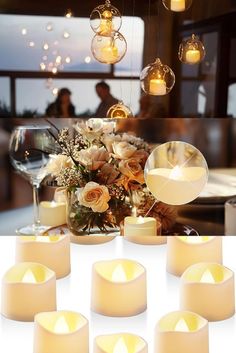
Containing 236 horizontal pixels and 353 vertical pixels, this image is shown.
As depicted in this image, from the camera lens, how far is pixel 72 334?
0.51m

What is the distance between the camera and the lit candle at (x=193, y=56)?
1079mm

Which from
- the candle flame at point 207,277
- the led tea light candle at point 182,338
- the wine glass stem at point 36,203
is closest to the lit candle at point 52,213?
the wine glass stem at point 36,203

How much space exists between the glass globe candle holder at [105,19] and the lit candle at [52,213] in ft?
1.29

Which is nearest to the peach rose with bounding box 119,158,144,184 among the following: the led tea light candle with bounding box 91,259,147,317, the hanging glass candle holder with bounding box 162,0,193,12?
the led tea light candle with bounding box 91,259,147,317

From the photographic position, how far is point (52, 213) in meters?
1.04

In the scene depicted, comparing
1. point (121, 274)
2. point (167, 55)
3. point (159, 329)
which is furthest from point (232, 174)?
point (159, 329)

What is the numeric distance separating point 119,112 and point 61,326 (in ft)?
2.08

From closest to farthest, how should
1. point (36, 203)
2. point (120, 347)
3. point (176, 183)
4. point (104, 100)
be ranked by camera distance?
point (120, 347) < point (176, 183) < point (36, 203) < point (104, 100)

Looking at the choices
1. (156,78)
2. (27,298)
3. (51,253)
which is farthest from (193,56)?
(27,298)

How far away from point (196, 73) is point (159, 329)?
2.83ft

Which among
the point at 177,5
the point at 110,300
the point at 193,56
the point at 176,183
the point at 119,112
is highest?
the point at 177,5

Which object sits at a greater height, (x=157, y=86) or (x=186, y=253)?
(x=157, y=86)

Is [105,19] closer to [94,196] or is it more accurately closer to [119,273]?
[94,196]

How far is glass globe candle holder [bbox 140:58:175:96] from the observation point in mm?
1038
